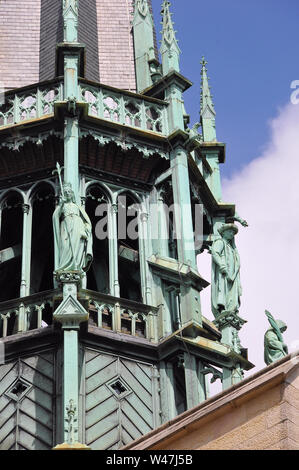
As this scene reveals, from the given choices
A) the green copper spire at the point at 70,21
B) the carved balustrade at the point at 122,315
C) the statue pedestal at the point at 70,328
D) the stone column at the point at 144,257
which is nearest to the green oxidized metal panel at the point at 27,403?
the statue pedestal at the point at 70,328

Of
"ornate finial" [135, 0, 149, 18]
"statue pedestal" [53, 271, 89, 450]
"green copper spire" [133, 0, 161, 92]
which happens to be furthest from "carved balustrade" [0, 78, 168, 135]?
"ornate finial" [135, 0, 149, 18]

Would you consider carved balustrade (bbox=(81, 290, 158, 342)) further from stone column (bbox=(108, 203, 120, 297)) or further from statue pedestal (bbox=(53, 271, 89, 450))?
statue pedestal (bbox=(53, 271, 89, 450))

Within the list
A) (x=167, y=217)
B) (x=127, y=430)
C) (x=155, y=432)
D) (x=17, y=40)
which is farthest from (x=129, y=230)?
(x=155, y=432)

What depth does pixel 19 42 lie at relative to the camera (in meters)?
32.7

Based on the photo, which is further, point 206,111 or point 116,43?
point 116,43

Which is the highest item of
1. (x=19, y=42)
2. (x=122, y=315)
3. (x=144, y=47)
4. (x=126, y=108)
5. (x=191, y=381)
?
(x=19, y=42)

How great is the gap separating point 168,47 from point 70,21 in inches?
84.4

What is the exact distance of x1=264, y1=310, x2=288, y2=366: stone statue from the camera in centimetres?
2294

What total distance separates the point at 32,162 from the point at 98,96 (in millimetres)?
1889

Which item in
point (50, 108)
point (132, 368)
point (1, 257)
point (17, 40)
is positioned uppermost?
point (17, 40)

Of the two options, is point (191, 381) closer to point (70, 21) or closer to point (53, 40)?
point (70, 21)

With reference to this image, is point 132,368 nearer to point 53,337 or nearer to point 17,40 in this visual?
point 53,337

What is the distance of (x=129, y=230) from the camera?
27.7 m

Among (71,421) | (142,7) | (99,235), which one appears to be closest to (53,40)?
(142,7)
